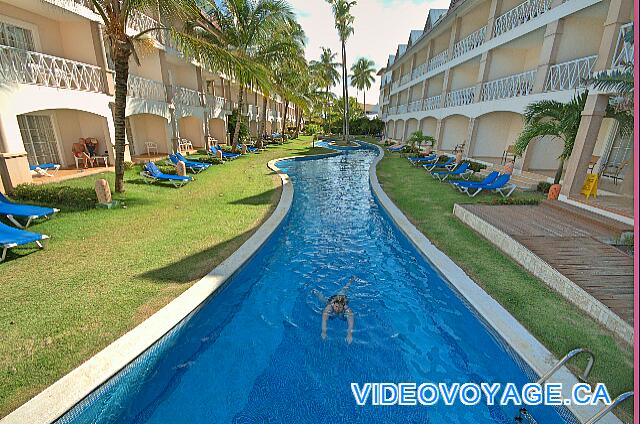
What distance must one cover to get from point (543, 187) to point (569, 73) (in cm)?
464

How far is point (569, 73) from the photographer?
11.3m

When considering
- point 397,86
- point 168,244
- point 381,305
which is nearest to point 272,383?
point 381,305

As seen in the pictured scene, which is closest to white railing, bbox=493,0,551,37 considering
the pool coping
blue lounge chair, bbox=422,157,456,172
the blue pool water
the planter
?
blue lounge chair, bbox=422,157,456,172

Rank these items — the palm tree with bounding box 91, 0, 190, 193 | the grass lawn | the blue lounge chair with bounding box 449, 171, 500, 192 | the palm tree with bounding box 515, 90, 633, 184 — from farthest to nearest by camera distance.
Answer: the blue lounge chair with bounding box 449, 171, 500, 192
the palm tree with bounding box 515, 90, 633, 184
the palm tree with bounding box 91, 0, 190, 193
the grass lawn

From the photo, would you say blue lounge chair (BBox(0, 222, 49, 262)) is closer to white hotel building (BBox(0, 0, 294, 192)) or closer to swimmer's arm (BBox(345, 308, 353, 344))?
white hotel building (BBox(0, 0, 294, 192))

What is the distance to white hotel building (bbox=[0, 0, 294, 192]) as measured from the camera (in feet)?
30.1

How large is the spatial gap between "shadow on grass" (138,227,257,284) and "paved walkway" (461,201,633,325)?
6.08m

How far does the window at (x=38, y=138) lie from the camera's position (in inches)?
467

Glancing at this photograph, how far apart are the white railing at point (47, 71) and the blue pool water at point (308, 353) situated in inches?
404

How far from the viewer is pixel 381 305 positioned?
521 centimetres

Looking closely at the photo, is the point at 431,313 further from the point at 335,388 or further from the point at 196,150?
the point at 196,150

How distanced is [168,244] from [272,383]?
160 inches

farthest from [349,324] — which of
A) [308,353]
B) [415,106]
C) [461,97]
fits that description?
[415,106]

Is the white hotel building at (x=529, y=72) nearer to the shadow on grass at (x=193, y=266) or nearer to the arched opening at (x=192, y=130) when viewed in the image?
the shadow on grass at (x=193, y=266)
